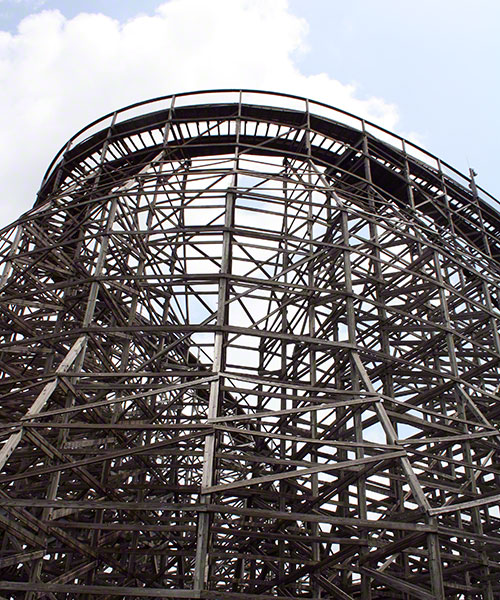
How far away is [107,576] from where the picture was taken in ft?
36.7

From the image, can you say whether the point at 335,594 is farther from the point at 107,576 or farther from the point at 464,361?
the point at 464,361

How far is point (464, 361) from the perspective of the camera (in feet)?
45.0

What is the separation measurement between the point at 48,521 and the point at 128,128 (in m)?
11.3

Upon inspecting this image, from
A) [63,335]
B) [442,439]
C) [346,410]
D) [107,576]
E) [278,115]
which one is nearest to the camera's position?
[442,439]

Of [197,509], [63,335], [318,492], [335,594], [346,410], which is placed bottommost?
[335,594]

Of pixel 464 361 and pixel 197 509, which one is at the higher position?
pixel 464 361

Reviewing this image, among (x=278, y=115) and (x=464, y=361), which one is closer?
(x=464, y=361)

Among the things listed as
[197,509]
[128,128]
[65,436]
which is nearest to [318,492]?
[197,509]

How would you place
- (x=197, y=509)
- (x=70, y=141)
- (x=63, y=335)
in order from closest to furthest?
(x=197, y=509) < (x=63, y=335) < (x=70, y=141)

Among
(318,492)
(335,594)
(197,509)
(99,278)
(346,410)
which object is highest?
(99,278)

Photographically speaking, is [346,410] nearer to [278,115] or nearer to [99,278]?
[99,278]

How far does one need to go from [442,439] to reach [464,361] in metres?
5.85

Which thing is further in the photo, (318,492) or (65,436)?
(318,492)

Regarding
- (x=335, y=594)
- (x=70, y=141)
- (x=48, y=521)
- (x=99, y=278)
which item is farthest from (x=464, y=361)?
(x=70, y=141)
